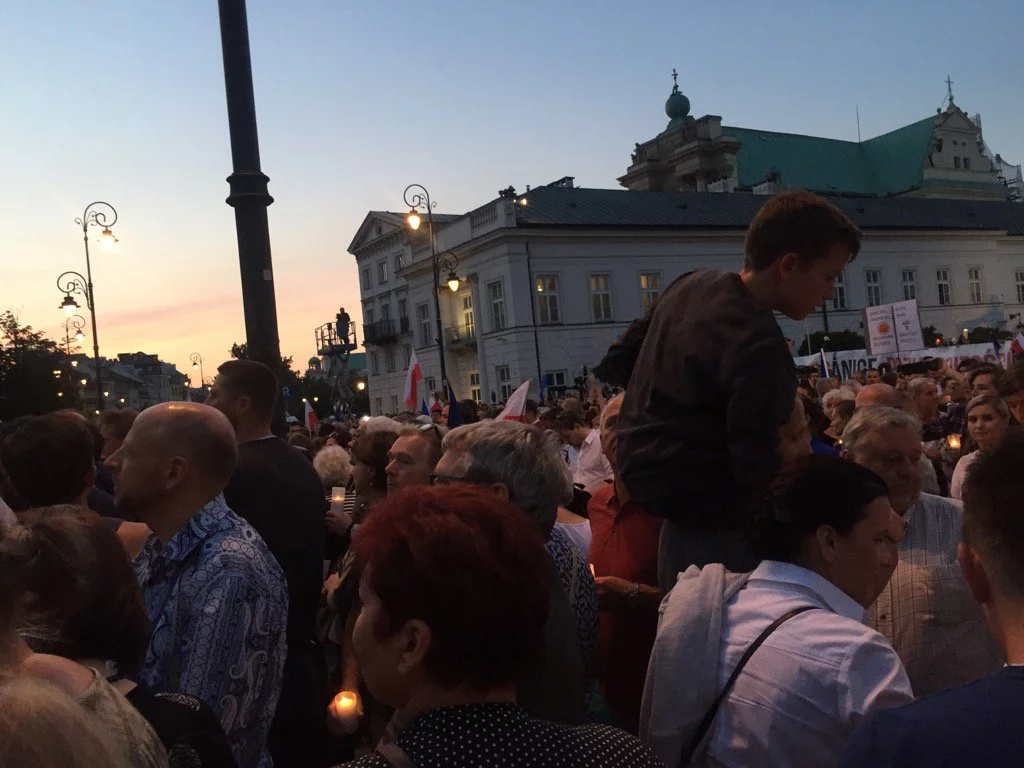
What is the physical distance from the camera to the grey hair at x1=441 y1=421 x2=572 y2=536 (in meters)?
3.09

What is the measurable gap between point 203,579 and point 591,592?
4.24ft

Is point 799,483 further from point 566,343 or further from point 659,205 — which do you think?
point 659,205

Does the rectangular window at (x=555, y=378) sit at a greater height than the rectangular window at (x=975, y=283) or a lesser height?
lesser

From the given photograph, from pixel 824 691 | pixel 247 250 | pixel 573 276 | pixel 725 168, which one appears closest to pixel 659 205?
pixel 573 276

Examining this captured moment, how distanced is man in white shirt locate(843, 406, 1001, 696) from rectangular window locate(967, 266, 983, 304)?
57.4m

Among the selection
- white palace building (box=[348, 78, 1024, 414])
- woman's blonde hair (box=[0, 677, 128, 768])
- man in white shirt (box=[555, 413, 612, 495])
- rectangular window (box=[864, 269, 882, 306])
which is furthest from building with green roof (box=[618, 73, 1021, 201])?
woman's blonde hair (box=[0, 677, 128, 768])

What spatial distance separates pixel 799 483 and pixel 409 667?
4.52 feet

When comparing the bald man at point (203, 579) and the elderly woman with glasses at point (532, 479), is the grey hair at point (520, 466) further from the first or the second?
the bald man at point (203, 579)

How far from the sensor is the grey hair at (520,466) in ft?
10.1

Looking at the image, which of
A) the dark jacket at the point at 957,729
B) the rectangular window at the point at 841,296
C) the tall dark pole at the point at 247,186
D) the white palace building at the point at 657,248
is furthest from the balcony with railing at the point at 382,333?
the dark jacket at the point at 957,729

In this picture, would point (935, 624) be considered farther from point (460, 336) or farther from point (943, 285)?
point (943, 285)

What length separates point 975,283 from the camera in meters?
55.2

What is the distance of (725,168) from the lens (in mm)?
60812

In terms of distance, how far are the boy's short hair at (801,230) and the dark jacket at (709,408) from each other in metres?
0.15
